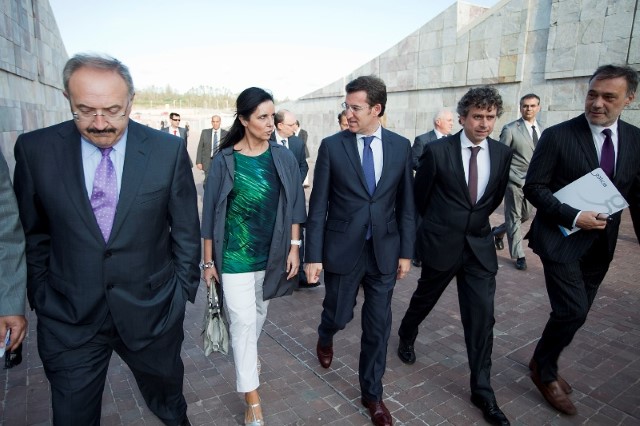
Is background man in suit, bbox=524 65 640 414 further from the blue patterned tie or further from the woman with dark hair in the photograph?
the woman with dark hair

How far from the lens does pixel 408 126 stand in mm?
13211

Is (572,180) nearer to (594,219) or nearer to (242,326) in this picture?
(594,219)

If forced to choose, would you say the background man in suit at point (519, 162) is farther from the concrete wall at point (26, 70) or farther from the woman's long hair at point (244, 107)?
the concrete wall at point (26, 70)

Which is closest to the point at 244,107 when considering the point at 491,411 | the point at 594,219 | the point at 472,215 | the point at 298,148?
the point at 472,215

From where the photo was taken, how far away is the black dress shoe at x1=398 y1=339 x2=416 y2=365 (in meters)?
3.62

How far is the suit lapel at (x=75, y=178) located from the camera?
196cm

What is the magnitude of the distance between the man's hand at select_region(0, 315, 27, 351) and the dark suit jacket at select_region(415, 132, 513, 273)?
239 cm

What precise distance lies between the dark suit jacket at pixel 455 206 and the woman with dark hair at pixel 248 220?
3.17 feet

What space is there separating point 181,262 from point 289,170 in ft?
3.10

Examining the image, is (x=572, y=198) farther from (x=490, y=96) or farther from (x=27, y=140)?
(x=27, y=140)

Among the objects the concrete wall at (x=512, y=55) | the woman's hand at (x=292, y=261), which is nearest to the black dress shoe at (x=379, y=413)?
the woman's hand at (x=292, y=261)

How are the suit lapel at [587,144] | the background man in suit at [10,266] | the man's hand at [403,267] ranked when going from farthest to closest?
the man's hand at [403,267]
the suit lapel at [587,144]
the background man in suit at [10,266]

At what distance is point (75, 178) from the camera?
1.99 metres

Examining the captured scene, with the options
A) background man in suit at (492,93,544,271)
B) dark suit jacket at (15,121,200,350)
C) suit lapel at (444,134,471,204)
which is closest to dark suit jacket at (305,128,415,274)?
suit lapel at (444,134,471,204)
